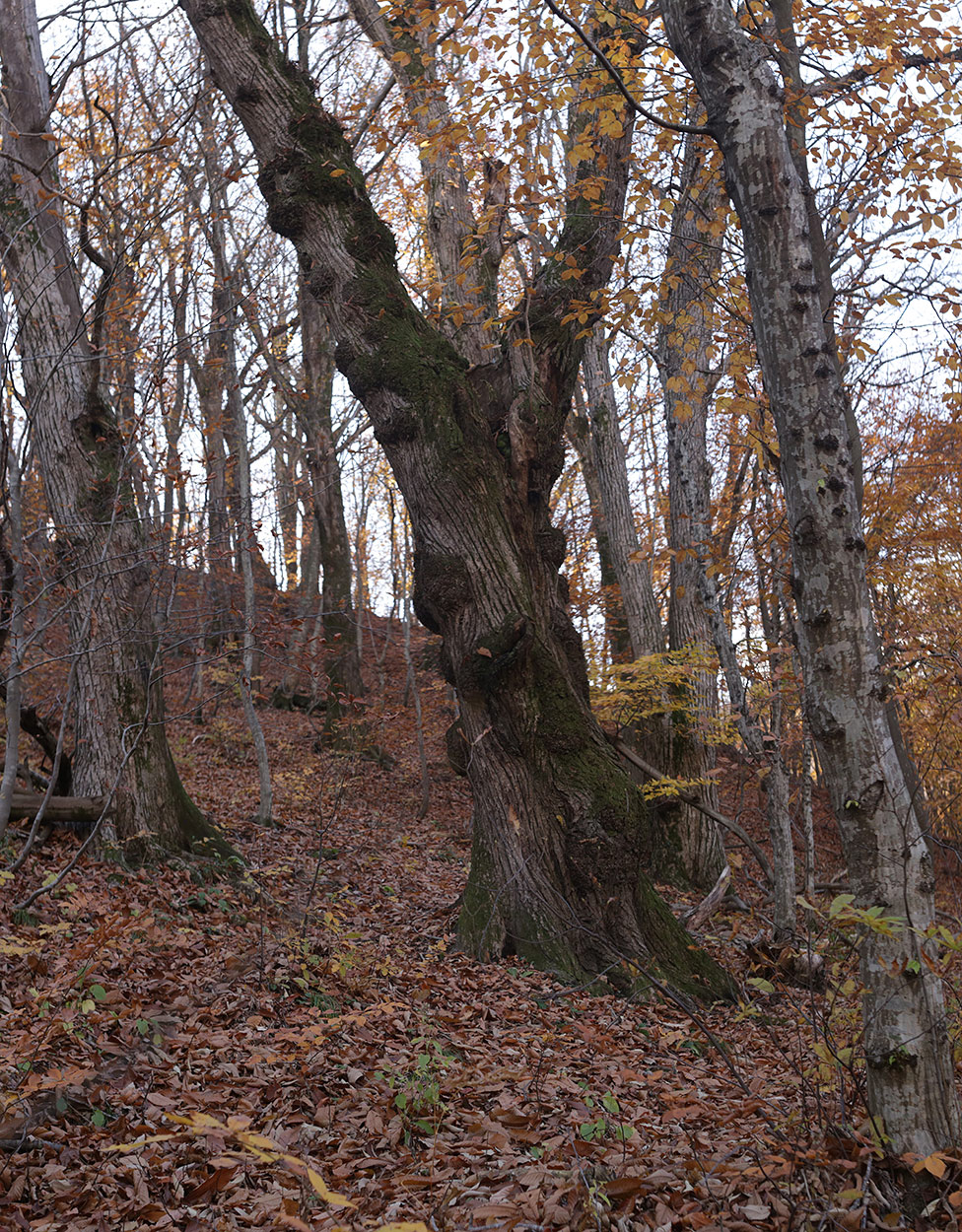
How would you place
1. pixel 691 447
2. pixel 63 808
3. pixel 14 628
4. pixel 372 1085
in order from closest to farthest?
pixel 372 1085
pixel 14 628
pixel 63 808
pixel 691 447

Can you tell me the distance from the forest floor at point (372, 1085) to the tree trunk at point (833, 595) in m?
0.24

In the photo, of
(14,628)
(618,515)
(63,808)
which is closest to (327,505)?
(618,515)

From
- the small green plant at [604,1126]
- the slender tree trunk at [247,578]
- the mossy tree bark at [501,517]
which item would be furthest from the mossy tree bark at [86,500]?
the small green plant at [604,1126]

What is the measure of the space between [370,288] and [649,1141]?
5337 mm

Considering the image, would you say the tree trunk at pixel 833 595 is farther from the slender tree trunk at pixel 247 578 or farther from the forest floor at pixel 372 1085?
the slender tree trunk at pixel 247 578

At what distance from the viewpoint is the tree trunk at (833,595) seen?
102 inches

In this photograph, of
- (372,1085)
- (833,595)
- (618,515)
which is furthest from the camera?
(618,515)

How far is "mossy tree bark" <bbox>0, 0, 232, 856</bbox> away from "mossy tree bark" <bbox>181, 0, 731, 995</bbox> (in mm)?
1779

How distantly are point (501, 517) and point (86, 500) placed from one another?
3375 mm

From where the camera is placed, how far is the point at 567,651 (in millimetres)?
5961

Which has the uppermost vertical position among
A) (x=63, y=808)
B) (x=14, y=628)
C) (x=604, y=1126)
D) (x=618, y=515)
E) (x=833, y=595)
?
(x=618, y=515)

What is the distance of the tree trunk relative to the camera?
8.46ft

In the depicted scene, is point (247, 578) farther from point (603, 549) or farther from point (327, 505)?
point (603, 549)

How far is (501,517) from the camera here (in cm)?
579
